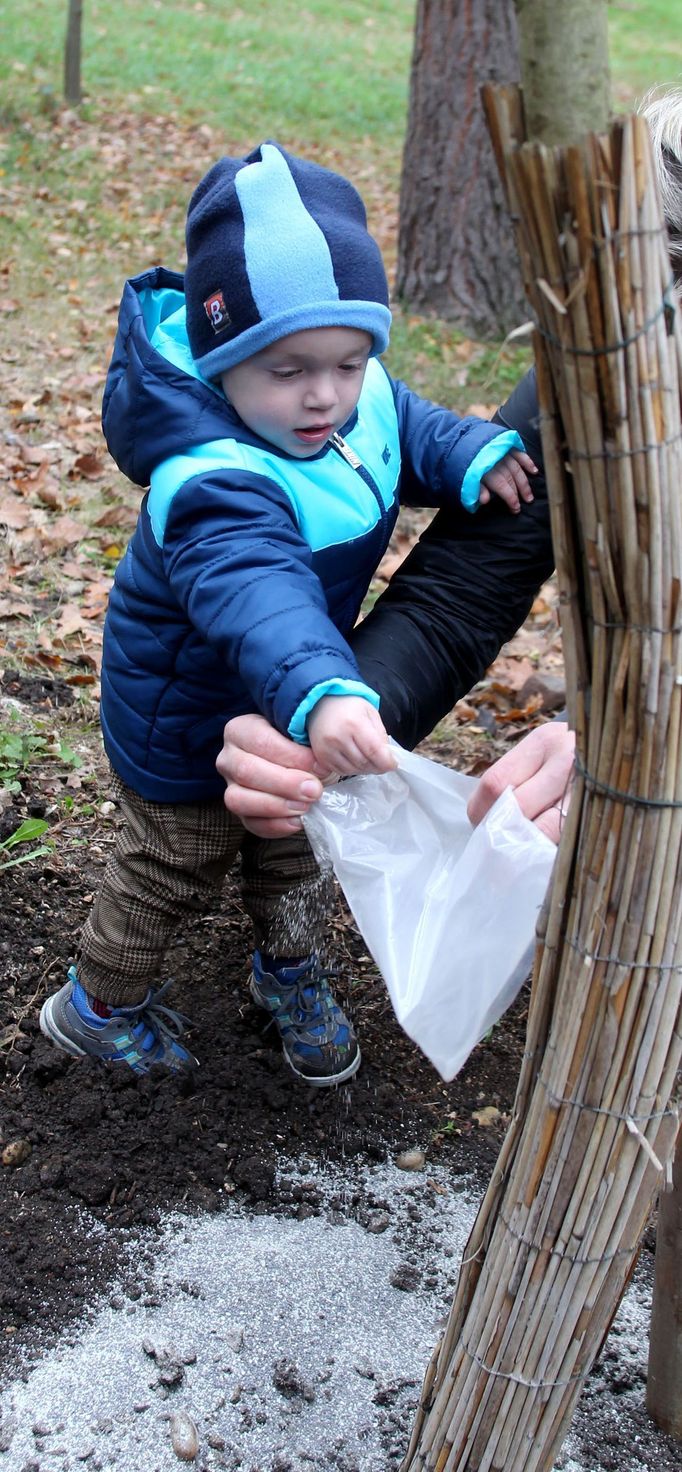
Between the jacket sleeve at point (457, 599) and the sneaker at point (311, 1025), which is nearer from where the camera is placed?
the jacket sleeve at point (457, 599)

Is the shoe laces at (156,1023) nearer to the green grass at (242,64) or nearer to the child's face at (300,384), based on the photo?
the child's face at (300,384)

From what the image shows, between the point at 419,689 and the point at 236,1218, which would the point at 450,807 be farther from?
the point at 236,1218

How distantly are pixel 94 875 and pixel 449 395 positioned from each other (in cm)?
365

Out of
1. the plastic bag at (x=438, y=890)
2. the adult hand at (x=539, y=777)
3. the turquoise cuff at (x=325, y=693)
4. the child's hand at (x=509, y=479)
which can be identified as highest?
the child's hand at (x=509, y=479)

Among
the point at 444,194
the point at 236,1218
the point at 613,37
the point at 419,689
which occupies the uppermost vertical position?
the point at 613,37

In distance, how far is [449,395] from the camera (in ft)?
19.3

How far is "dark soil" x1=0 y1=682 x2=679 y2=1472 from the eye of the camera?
2072 mm

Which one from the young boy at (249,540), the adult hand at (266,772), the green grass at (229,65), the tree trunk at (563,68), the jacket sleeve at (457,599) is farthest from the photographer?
the green grass at (229,65)

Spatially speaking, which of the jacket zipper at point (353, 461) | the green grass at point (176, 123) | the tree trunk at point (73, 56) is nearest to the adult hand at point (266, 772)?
the jacket zipper at point (353, 461)

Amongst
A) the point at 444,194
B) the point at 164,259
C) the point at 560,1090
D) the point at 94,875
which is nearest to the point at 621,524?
the point at 560,1090

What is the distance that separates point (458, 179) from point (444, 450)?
462 centimetres

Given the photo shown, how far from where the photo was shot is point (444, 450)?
2.26 meters

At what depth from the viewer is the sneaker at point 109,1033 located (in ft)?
7.84

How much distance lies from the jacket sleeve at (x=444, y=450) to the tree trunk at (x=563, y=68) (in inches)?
48.6
